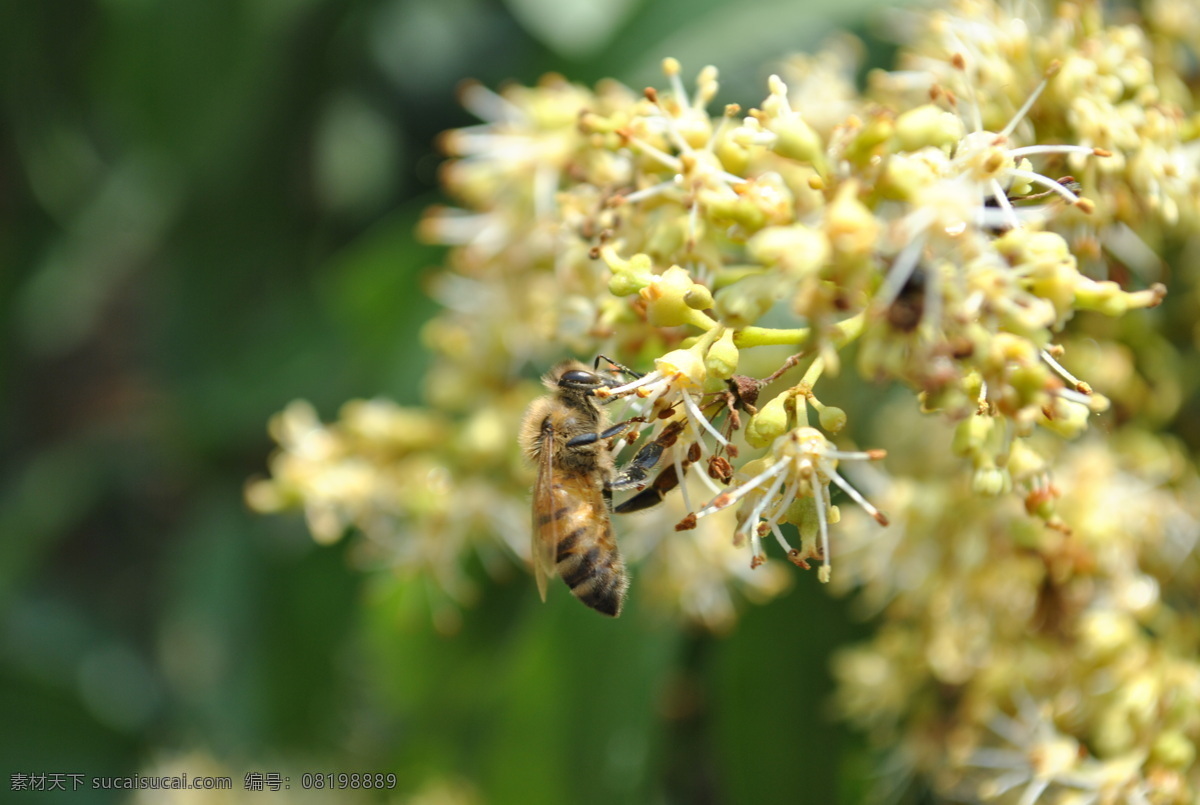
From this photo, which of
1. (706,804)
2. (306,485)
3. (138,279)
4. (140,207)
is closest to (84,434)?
(138,279)

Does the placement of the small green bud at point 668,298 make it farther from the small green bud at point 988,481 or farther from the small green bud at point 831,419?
the small green bud at point 988,481

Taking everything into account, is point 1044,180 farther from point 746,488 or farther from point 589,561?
point 589,561

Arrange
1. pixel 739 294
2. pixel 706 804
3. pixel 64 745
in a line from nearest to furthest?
pixel 739 294
pixel 706 804
pixel 64 745

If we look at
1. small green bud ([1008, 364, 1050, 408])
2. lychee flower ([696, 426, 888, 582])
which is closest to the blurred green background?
lychee flower ([696, 426, 888, 582])

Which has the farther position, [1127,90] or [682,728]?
[682,728]

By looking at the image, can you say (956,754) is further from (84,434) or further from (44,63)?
(84,434)

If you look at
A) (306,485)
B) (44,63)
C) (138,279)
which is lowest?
(138,279)

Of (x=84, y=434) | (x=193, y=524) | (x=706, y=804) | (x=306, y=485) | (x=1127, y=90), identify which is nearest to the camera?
(x=1127, y=90)
